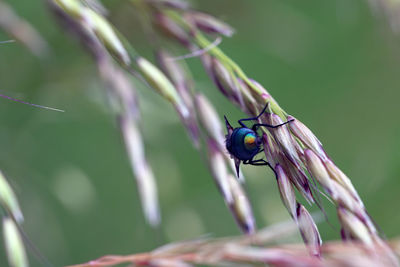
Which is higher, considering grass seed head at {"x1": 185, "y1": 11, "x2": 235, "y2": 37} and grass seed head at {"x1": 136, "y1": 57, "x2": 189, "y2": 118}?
grass seed head at {"x1": 185, "y1": 11, "x2": 235, "y2": 37}

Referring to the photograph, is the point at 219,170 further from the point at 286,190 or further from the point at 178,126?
the point at 178,126

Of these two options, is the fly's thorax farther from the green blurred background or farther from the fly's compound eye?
the green blurred background

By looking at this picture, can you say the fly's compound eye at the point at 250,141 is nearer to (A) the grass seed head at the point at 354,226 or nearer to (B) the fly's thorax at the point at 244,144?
(B) the fly's thorax at the point at 244,144

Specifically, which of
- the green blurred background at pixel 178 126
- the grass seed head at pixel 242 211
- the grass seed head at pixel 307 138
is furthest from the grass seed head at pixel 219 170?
the green blurred background at pixel 178 126

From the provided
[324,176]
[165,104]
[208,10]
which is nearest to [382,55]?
[208,10]

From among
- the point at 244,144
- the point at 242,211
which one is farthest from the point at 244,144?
the point at 242,211

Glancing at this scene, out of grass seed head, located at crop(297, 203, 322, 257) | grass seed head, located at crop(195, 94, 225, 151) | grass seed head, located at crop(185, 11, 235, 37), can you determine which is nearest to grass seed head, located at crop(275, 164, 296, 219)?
grass seed head, located at crop(297, 203, 322, 257)

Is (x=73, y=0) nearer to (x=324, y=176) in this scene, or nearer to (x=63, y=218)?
(x=324, y=176)
